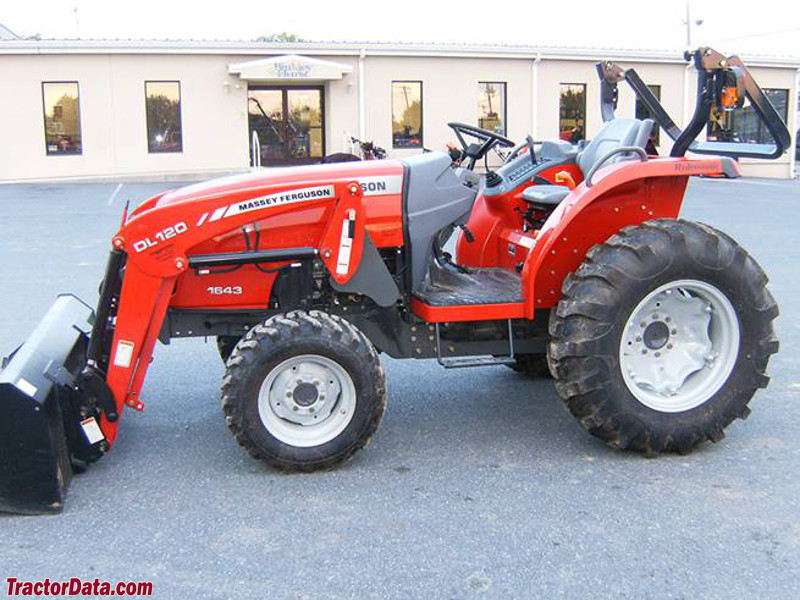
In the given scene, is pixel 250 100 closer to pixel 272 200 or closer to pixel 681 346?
pixel 272 200

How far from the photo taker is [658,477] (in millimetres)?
3998

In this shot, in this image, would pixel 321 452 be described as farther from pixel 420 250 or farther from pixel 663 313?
pixel 663 313

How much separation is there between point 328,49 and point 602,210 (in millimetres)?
19532

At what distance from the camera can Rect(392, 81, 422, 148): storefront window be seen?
23.7m

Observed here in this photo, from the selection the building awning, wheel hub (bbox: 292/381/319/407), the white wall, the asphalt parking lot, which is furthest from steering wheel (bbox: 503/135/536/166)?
the white wall

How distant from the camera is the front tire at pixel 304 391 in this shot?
3881mm

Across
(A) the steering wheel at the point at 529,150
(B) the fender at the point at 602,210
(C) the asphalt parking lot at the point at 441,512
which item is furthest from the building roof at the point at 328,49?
(B) the fender at the point at 602,210

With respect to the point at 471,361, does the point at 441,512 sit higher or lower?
lower

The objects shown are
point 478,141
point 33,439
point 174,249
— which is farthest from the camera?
point 478,141

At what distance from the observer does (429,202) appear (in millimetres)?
4312

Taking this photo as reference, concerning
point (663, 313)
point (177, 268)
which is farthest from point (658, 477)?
point (177, 268)

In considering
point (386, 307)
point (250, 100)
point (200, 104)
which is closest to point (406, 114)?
point (250, 100)

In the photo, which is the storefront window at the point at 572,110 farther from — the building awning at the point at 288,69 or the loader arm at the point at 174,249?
the loader arm at the point at 174,249

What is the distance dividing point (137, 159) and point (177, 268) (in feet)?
65.0
